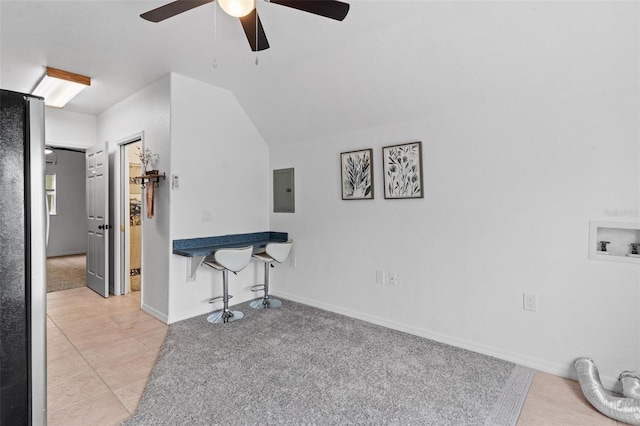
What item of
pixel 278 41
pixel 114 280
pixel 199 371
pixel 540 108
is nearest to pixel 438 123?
pixel 540 108

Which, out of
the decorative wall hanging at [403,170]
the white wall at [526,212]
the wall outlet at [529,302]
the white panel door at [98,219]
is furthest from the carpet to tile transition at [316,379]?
the white panel door at [98,219]

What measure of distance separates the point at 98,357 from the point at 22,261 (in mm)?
1729

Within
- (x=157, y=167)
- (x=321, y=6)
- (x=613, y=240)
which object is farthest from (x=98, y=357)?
(x=613, y=240)

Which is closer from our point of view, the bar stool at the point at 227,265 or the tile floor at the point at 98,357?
the tile floor at the point at 98,357

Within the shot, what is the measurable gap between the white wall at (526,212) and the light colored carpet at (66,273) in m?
4.57

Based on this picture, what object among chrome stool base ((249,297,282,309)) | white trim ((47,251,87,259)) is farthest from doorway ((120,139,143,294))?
white trim ((47,251,87,259))

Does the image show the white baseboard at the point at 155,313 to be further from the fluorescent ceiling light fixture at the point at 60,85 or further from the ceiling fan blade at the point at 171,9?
the ceiling fan blade at the point at 171,9

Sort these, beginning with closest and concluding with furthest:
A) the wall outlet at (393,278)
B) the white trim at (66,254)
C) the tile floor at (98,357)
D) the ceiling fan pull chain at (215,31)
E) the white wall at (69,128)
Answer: the tile floor at (98,357)
the ceiling fan pull chain at (215,31)
the wall outlet at (393,278)
the white wall at (69,128)
the white trim at (66,254)

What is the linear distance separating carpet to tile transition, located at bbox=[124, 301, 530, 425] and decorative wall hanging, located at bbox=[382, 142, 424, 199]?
1.40 m

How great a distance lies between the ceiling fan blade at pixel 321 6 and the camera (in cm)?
186

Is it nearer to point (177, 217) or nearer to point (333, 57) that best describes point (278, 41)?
point (333, 57)

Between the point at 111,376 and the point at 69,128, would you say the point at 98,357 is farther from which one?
the point at 69,128

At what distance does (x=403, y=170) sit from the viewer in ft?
11.0

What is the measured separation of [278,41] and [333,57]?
1.71 feet
